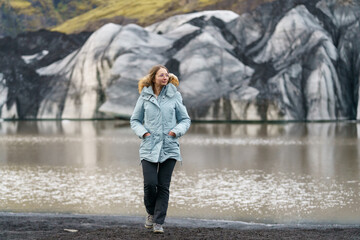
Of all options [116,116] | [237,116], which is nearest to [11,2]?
[116,116]

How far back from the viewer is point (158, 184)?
613cm

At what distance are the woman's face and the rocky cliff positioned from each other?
36.3 metres

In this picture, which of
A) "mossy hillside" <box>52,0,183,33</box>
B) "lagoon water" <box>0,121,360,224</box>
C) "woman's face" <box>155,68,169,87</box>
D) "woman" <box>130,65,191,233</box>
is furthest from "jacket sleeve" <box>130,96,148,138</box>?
"mossy hillside" <box>52,0,183,33</box>

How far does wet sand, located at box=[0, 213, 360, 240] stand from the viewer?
588 cm

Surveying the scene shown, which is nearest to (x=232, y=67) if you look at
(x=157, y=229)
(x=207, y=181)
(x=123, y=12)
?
(x=123, y=12)

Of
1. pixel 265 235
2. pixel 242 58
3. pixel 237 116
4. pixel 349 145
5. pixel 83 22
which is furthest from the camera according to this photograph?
pixel 83 22

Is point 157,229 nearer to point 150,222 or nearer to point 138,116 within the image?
point 150,222

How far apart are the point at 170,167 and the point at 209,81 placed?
38713 mm

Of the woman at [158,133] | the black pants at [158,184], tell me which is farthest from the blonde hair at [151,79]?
the black pants at [158,184]

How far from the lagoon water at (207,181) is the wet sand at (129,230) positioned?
1.52 m

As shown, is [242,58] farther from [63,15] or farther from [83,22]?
[63,15]

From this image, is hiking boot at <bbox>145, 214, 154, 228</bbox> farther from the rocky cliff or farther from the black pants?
the rocky cliff

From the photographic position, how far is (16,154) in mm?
18484

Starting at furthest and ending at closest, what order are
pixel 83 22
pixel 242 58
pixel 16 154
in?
pixel 83 22 < pixel 242 58 < pixel 16 154
